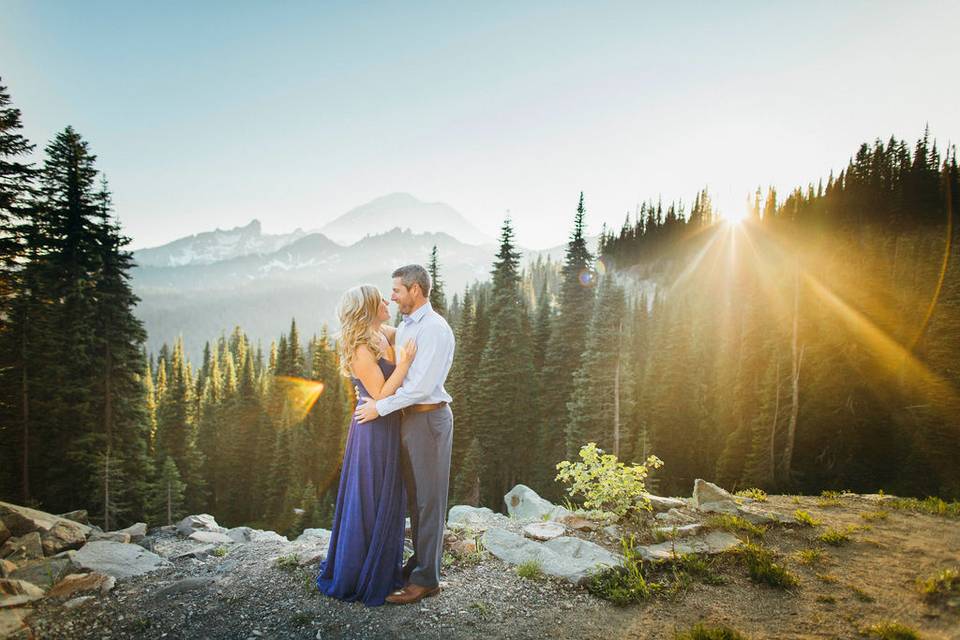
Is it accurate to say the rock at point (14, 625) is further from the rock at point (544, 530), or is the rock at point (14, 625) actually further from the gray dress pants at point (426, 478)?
the rock at point (544, 530)

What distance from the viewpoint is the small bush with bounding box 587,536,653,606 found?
4.89 meters

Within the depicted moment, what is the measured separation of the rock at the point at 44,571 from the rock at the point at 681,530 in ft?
26.5

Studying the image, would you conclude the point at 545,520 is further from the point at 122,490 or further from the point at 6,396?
the point at 6,396

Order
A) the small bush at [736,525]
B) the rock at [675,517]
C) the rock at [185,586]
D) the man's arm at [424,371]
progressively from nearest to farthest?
1. the man's arm at [424,371]
2. the rock at [185,586]
3. the small bush at [736,525]
4. the rock at [675,517]

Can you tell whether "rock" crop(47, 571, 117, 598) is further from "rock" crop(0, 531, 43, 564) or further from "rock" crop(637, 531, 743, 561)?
"rock" crop(637, 531, 743, 561)

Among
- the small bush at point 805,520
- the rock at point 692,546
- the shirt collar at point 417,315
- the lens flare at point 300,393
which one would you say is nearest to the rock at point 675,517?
the rock at point 692,546

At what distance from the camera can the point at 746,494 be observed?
9.22 m

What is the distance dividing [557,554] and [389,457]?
2930mm

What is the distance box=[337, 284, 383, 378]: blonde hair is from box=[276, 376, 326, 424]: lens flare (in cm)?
5005

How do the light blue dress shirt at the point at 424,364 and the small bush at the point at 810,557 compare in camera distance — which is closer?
the light blue dress shirt at the point at 424,364

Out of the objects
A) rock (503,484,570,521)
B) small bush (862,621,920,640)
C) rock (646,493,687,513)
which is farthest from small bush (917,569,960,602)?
rock (503,484,570,521)

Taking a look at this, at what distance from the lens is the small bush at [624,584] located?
4.89m

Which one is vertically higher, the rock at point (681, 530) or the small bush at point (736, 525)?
the rock at point (681, 530)

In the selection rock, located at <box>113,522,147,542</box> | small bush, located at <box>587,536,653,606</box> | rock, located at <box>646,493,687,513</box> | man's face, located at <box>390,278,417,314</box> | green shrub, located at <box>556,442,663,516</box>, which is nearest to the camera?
man's face, located at <box>390,278,417,314</box>
